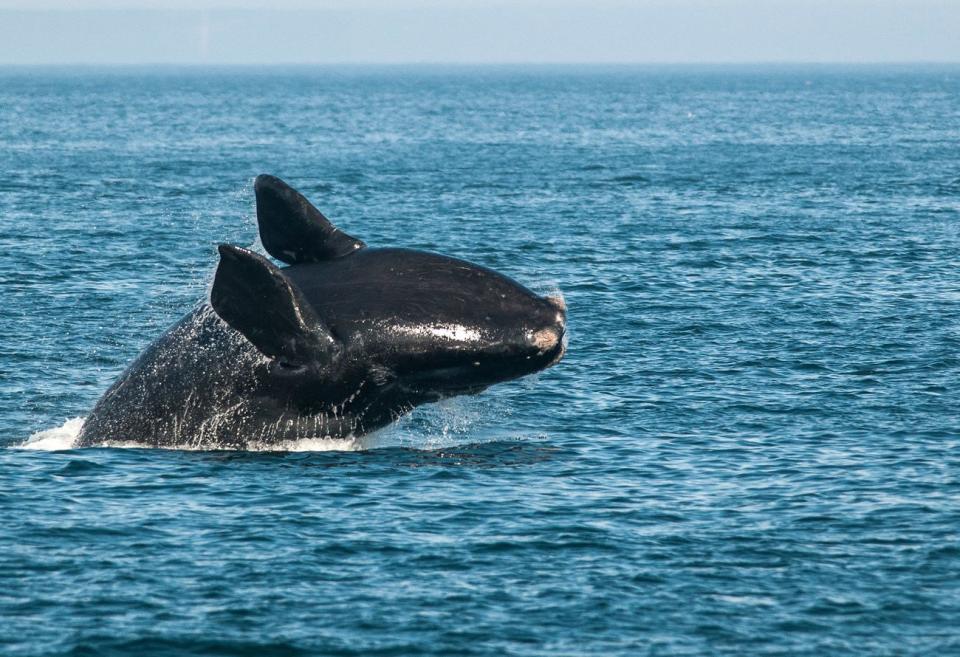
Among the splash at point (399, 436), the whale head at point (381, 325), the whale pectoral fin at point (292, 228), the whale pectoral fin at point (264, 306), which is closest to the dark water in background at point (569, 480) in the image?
the splash at point (399, 436)

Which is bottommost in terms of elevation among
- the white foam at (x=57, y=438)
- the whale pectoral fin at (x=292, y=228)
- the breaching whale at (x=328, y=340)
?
the white foam at (x=57, y=438)

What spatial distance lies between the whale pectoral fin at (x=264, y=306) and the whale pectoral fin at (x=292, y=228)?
5.30 ft

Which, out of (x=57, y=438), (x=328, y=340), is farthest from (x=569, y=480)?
(x=57, y=438)

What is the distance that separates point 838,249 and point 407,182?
108 ft

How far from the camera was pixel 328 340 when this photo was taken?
762 inches

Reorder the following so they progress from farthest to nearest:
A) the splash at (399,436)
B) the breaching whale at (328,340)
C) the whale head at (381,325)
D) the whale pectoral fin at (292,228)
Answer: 1. the splash at (399,436)
2. the whale pectoral fin at (292,228)
3. the whale head at (381,325)
4. the breaching whale at (328,340)

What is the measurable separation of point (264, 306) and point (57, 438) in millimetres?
7712

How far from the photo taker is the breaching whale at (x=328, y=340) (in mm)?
19219

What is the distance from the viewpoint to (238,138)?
123 meters

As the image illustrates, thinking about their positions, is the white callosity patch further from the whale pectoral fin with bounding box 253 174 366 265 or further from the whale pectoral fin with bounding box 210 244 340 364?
the whale pectoral fin with bounding box 253 174 366 265

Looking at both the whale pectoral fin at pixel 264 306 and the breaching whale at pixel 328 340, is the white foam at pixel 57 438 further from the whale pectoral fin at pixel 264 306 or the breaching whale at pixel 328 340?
the whale pectoral fin at pixel 264 306

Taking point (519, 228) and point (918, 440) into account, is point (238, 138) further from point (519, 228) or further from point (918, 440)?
point (918, 440)

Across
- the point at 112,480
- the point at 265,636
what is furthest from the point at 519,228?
the point at 265,636

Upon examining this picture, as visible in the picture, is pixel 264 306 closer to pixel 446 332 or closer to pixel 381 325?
pixel 381 325
